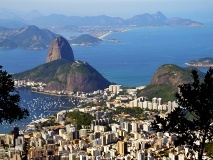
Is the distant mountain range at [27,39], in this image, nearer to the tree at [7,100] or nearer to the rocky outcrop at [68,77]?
the rocky outcrop at [68,77]

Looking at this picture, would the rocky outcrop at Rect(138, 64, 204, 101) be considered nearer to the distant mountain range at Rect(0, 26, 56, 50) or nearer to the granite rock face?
the granite rock face

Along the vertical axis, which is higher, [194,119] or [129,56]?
→ [129,56]

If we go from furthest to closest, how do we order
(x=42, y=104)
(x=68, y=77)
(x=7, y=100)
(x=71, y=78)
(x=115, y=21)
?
(x=115, y=21) < (x=68, y=77) < (x=71, y=78) < (x=42, y=104) < (x=7, y=100)

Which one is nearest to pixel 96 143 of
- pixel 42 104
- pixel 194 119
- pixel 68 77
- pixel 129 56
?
pixel 194 119

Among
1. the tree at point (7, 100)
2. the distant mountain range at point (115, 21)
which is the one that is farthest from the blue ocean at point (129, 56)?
the distant mountain range at point (115, 21)

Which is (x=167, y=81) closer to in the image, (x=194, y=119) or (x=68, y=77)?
(x=68, y=77)

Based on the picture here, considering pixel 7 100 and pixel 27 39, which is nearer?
pixel 7 100

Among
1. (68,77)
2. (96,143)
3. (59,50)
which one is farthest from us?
(59,50)
